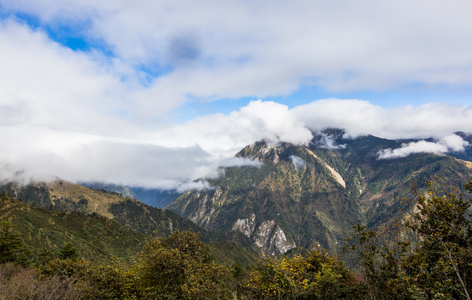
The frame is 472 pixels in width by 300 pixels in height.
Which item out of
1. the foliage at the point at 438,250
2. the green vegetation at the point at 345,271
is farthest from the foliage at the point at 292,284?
the foliage at the point at 438,250

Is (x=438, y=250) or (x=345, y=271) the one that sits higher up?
(x=438, y=250)

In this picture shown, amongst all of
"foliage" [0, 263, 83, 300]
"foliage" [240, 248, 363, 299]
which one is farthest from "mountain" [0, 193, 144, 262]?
"foliage" [240, 248, 363, 299]

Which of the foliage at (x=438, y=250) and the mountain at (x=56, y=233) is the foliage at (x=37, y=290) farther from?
the mountain at (x=56, y=233)

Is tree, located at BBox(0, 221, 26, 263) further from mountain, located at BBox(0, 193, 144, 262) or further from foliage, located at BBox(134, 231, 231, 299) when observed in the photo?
foliage, located at BBox(134, 231, 231, 299)

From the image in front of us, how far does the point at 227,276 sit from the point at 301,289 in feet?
36.0

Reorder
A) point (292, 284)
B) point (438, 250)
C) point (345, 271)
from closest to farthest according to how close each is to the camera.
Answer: point (438, 250) → point (292, 284) → point (345, 271)

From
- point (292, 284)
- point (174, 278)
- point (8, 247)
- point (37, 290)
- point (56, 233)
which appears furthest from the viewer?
point (56, 233)

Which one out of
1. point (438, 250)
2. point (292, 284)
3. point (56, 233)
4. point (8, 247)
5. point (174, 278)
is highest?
point (56, 233)

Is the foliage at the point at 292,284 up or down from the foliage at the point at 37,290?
down

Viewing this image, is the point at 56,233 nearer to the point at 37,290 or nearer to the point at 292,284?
Result: the point at 37,290

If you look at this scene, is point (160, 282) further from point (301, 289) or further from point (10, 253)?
point (10, 253)

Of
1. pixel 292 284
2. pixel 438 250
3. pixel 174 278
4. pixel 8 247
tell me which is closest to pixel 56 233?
pixel 8 247

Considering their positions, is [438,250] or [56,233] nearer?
[438,250]

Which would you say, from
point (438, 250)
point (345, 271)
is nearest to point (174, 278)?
point (438, 250)
